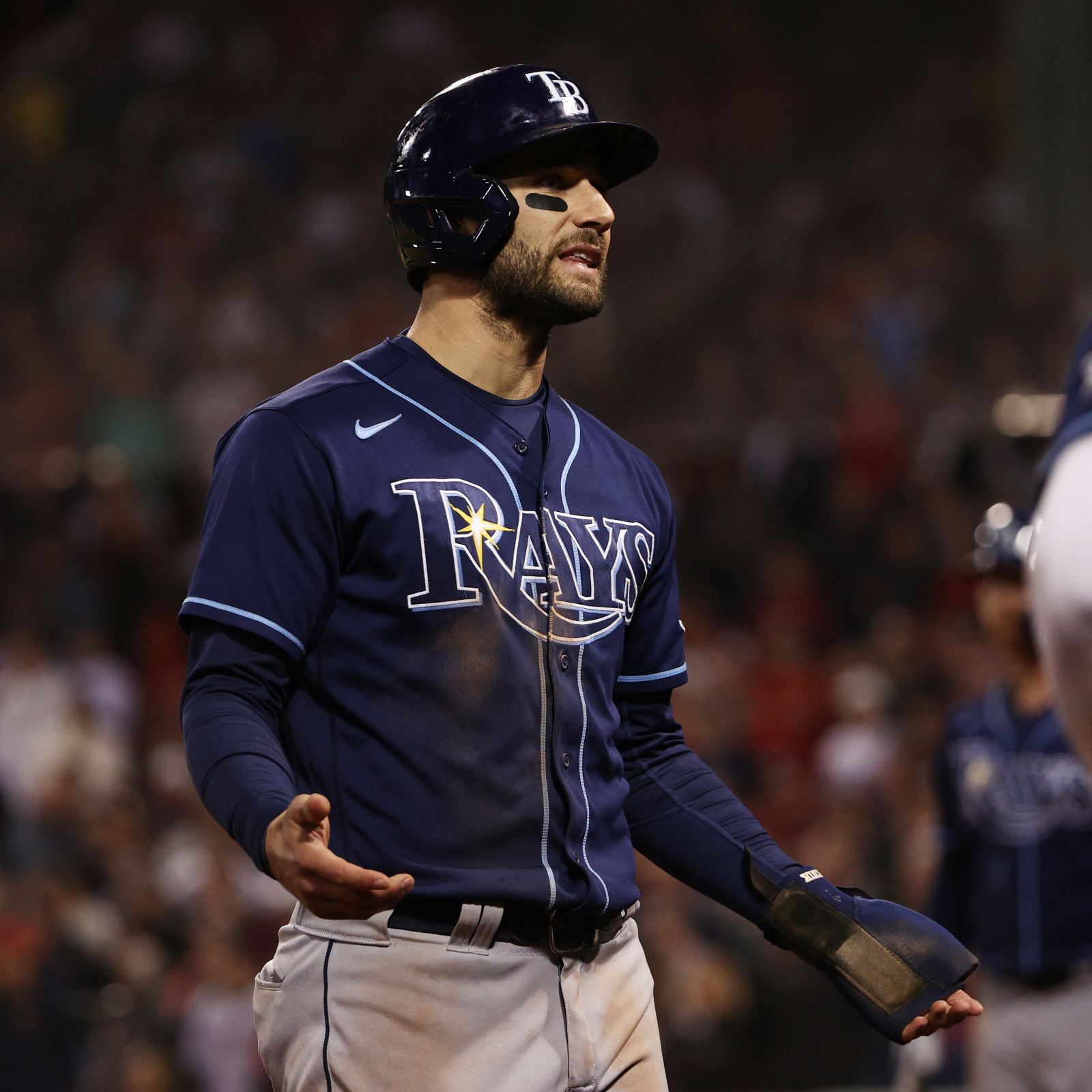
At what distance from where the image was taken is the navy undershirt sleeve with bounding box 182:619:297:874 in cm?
210

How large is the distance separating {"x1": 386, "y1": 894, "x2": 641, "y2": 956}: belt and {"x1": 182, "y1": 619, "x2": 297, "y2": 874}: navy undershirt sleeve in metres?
0.26

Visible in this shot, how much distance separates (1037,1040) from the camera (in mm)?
4820

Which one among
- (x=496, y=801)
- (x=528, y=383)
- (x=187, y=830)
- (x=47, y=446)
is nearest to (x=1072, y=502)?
(x=496, y=801)

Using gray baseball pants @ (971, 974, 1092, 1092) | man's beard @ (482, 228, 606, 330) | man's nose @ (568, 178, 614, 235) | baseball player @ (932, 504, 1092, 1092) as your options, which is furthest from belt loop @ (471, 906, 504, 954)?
gray baseball pants @ (971, 974, 1092, 1092)

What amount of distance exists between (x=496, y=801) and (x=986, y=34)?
11156 millimetres

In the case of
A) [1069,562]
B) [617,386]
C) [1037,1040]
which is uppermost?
[1069,562]

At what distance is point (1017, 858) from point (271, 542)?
3474 millimetres

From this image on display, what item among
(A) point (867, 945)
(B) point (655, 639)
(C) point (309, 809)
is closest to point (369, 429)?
(B) point (655, 639)

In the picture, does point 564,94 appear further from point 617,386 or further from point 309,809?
point 617,386

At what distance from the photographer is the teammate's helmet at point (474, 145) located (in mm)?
2602

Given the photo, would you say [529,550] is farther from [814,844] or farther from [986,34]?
[986,34]

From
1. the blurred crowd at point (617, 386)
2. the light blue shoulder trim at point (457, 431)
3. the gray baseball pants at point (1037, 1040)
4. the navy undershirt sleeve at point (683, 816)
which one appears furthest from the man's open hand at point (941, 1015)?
the blurred crowd at point (617, 386)

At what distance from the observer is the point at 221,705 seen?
7.38ft

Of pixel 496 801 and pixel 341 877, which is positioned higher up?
pixel 341 877
